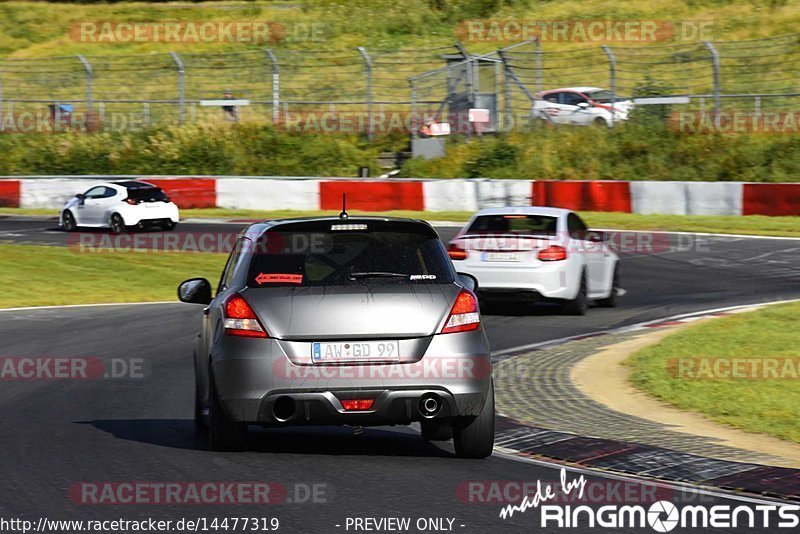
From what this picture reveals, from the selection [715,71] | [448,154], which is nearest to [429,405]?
[715,71]

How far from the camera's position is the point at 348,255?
8.16 meters

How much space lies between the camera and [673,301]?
18422 mm

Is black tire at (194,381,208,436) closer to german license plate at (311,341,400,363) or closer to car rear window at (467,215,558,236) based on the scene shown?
german license plate at (311,341,400,363)

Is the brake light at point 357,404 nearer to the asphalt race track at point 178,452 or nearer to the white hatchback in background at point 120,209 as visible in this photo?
the asphalt race track at point 178,452

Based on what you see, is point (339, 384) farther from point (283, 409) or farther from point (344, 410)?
point (283, 409)

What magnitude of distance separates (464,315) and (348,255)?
81 cm

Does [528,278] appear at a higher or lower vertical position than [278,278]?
lower

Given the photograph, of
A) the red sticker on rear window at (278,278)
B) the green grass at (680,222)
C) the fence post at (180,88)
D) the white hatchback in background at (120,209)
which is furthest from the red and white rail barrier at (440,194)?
the red sticker on rear window at (278,278)

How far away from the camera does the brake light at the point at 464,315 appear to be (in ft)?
25.7

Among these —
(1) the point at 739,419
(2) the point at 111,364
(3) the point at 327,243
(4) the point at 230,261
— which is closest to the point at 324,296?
(3) the point at 327,243

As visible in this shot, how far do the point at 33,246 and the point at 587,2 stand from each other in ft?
121

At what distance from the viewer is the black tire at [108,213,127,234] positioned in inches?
1174

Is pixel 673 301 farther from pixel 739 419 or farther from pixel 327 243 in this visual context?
pixel 327 243

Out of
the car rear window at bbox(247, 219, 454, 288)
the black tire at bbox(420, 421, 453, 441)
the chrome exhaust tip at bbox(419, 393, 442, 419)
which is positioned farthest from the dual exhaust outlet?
the black tire at bbox(420, 421, 453, 441)
